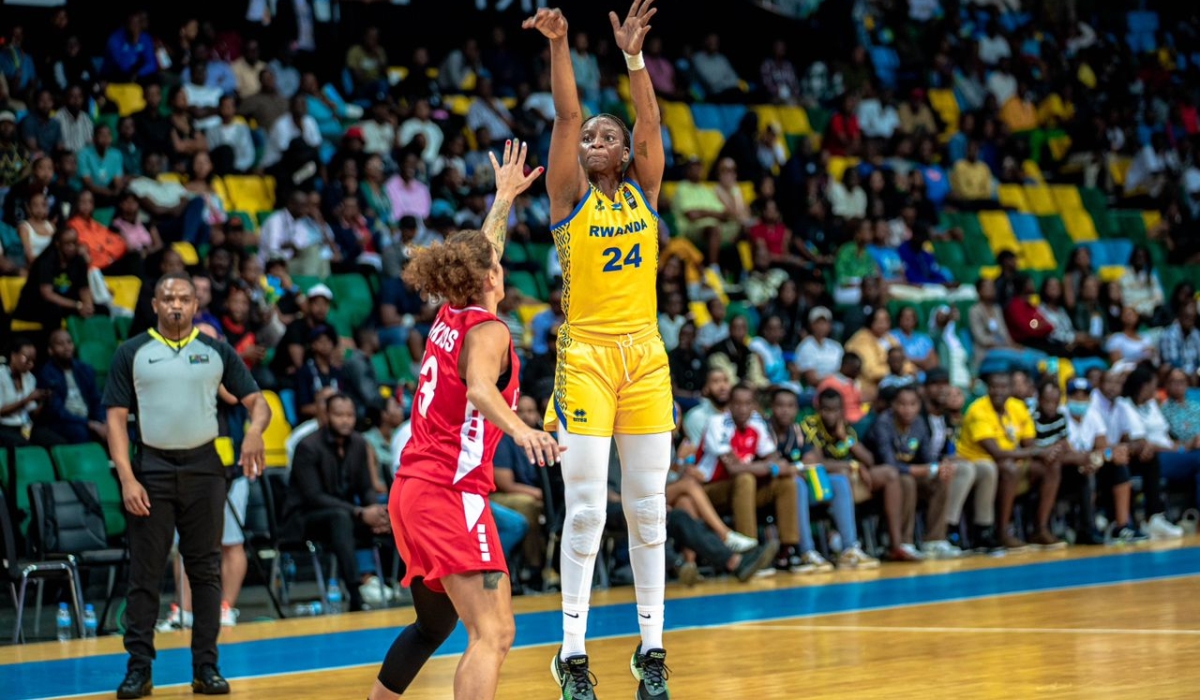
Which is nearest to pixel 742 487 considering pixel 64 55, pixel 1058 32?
pixel 64 55

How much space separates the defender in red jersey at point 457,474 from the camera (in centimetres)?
518

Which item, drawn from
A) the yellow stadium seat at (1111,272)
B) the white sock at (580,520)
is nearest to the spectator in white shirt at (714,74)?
the yellow stadium seat at (1111,272)

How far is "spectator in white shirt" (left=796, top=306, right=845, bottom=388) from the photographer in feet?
51.9

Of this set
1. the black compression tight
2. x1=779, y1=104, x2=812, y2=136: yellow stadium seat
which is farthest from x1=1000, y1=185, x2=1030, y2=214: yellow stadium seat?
the black compression tight

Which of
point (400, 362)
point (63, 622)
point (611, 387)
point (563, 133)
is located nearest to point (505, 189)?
point (563, 133)

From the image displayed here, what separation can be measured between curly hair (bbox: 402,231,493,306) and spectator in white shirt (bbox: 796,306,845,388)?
10.6 metres

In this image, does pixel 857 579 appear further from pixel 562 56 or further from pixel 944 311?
pixel 562 56

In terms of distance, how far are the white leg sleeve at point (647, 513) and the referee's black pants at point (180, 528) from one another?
2324mm

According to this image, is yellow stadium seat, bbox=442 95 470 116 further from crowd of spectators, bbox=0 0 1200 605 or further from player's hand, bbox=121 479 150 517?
player's hand, bbox=121 479 150 517

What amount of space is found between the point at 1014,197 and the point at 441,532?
17.6 meters

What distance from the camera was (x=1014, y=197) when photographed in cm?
2159

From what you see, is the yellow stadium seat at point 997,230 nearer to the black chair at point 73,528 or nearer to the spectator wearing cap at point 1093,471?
the spectator wearing cap at point 1093,471

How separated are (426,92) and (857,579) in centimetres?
802

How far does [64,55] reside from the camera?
15.4 m
